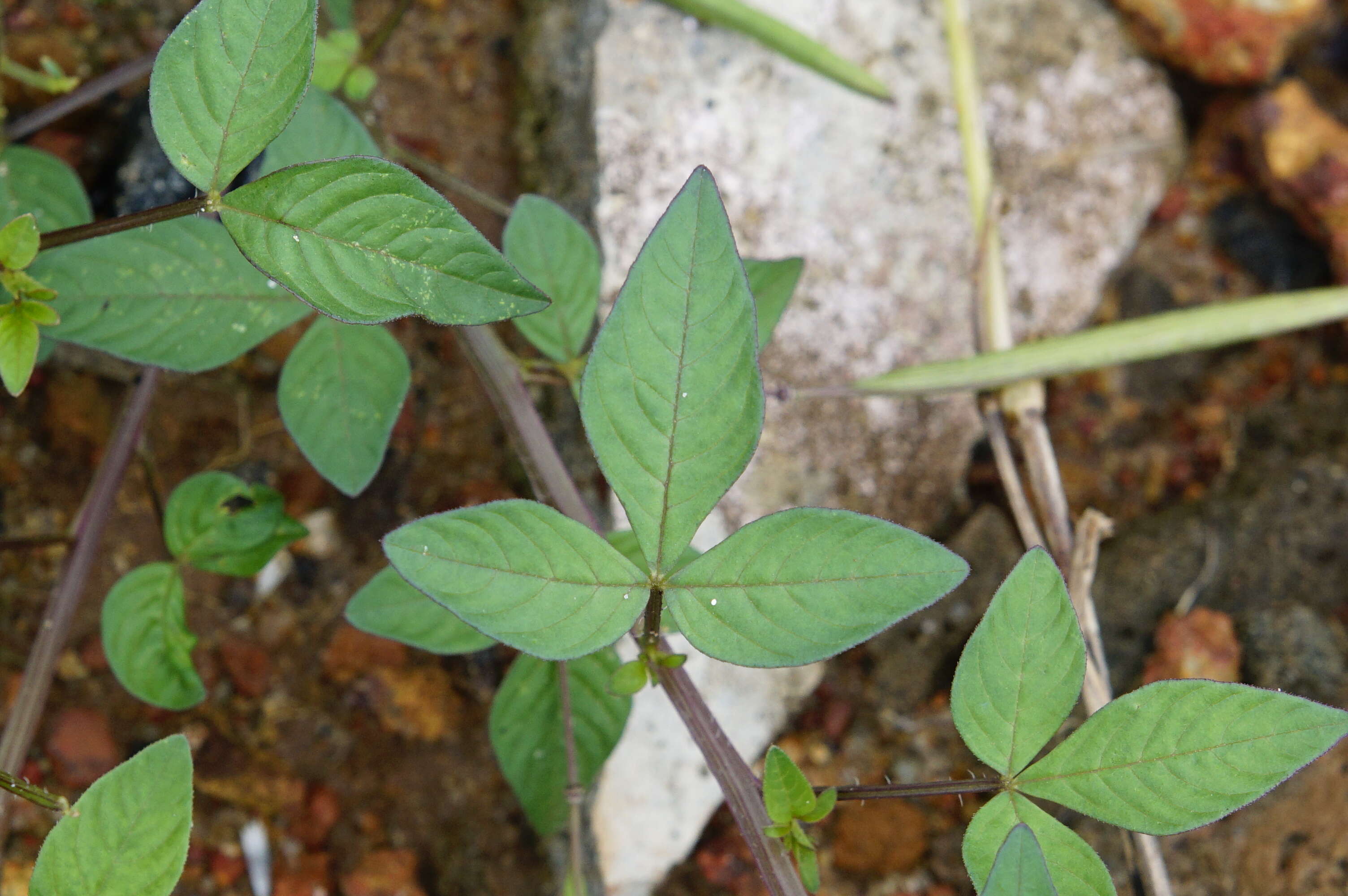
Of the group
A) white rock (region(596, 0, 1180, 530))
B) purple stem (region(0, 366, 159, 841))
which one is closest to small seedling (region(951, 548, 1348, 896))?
white rock (region(596, 0, 1180, 530))

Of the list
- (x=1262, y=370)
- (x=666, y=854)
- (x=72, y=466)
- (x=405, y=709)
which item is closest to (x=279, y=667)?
(x=405, y=709)

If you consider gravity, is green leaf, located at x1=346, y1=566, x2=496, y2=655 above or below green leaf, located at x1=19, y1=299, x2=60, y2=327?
below

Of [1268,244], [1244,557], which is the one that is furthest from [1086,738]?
[1268,244]

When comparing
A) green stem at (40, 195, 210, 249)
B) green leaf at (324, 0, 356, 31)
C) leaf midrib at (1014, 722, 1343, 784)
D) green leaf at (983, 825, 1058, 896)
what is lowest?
leaf midrib at (1014, 722, 1343, 784)

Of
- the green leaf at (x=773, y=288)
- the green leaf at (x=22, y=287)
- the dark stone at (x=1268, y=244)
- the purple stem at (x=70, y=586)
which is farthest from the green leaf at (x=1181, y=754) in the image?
the dark stone at (x=1268, y=244)

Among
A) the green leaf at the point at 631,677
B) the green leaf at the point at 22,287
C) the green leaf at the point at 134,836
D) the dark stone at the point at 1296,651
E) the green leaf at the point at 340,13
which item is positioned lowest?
the dark stone at the point at 1296,651

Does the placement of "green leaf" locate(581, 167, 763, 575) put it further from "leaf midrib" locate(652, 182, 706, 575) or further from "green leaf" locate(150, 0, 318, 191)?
"green leaf" locate(150, 0, 318, 191)

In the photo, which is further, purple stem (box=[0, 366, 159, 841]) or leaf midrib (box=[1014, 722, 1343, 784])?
purple stem (box=[0, 366, 159, 841])

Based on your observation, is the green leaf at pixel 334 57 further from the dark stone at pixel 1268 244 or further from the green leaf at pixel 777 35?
the dark stone at pixel 1268 244
